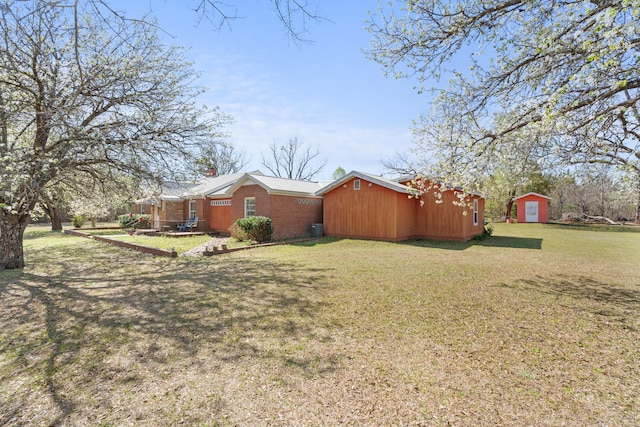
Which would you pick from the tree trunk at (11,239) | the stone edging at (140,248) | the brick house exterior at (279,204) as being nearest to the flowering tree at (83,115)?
the tree trunk at (11,239)

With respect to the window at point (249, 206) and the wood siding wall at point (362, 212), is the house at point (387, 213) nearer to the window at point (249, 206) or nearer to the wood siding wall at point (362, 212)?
the wood siding wall at point (362, 212)

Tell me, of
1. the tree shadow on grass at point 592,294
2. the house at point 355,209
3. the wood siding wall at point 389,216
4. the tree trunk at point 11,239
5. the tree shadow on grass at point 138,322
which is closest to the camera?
the tree shadow on grass at point 138,322

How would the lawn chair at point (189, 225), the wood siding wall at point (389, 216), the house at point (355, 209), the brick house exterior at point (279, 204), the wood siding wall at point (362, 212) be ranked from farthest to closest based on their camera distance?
the lawn chair at point (189, 225), the brick house exterior at point (279, 204), the house at point (355, 209), the wood siding wall at point (389, 216), the wood siding wall at point (362, 212)

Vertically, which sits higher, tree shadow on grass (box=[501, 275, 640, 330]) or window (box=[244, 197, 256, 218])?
window (box=[244, 197, 256, 218])

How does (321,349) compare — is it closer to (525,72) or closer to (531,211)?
(525,72)

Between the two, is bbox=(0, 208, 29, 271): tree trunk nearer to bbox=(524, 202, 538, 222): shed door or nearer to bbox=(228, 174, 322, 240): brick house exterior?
bbox=(228, 174, 322, 240): brick house exterior

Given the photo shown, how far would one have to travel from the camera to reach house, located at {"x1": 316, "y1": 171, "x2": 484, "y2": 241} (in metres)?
14.8

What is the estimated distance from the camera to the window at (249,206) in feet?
54.5

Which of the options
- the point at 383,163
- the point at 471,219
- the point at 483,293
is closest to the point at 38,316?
the point at 483,293

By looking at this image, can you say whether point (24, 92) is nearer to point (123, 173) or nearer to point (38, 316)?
point (123, 173)

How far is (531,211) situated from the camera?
32406 mm

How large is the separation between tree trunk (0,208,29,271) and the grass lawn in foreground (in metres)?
1.52

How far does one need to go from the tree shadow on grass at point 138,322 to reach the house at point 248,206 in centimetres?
745

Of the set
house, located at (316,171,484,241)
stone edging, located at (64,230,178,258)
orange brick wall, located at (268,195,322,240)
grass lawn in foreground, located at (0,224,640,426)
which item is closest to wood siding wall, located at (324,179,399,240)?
house, located at (316,171,484,241)
